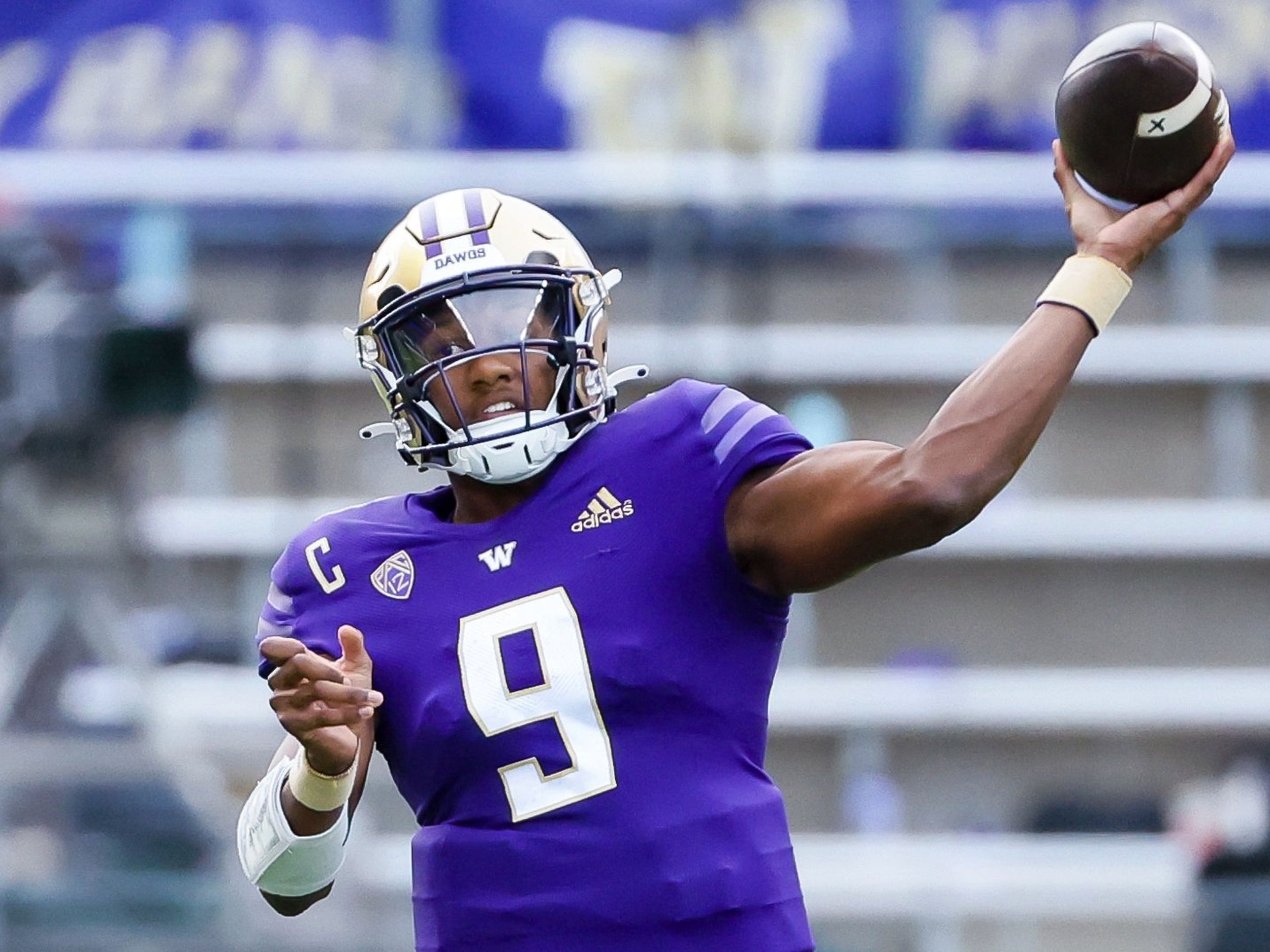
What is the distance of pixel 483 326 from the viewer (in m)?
2.63

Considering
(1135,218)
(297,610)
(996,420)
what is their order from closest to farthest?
(996,420), (1135,218), (297,610)

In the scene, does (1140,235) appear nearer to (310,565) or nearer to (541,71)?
(310,565)

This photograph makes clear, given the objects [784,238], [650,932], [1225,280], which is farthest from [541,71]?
[650,932]

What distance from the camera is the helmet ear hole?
268 cm

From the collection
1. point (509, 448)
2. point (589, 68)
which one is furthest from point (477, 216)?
point (589, 68)

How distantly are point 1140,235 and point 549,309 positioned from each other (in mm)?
762

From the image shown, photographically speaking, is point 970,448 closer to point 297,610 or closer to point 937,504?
point 937,504

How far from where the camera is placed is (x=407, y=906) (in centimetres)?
645

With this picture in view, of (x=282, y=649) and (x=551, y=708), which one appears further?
(x=551, y=708)

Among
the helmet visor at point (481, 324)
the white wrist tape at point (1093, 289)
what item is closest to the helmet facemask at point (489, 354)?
the helmet visor at point (481, 324)

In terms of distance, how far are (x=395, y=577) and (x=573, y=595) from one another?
25cm

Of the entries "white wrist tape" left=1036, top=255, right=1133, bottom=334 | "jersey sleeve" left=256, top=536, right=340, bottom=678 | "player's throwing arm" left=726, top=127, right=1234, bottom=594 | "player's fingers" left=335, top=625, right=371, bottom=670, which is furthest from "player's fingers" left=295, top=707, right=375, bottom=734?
"white wrist tape" left=1036, top=255, right=1133, bottom=334

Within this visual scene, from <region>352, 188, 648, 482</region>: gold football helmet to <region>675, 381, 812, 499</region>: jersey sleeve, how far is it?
0.16 metres

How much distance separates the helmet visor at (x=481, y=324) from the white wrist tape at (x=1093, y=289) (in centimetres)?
67
